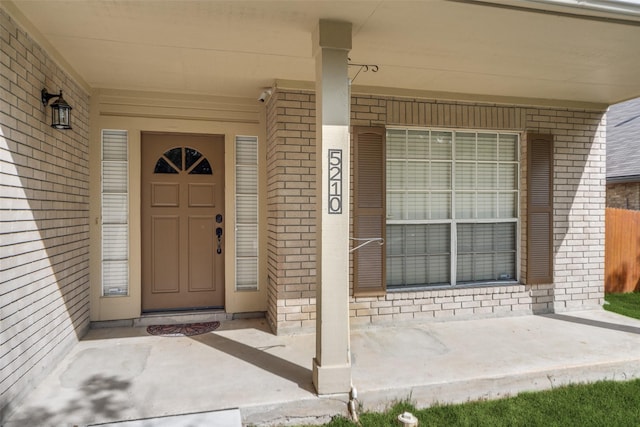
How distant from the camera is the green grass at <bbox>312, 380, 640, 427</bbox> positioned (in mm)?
2762

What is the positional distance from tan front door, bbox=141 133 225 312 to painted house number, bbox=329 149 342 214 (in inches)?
86.8

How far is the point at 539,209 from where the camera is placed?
16.2 feet

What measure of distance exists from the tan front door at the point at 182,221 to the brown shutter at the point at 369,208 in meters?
1.59

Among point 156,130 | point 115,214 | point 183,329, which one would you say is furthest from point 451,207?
point 115,214

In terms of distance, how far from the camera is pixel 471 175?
4.88 m

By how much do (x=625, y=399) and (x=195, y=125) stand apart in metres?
4.66

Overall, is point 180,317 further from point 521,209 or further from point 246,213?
point 521,209

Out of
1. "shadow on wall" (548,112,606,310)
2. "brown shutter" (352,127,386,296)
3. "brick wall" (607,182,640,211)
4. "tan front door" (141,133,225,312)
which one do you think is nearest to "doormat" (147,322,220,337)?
"tan front door" (141,133,225,312)

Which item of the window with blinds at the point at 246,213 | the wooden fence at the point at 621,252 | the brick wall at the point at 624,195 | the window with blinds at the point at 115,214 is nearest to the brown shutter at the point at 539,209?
the wooden fence at the point at 621,252

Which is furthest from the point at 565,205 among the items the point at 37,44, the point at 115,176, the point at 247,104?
the point at 37,44

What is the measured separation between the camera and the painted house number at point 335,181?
2.93m

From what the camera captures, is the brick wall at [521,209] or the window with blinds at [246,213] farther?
the window with blinds at [246,213]

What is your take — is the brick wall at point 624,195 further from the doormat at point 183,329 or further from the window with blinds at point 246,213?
the doormat at point 183,329

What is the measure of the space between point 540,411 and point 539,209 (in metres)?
2.70
